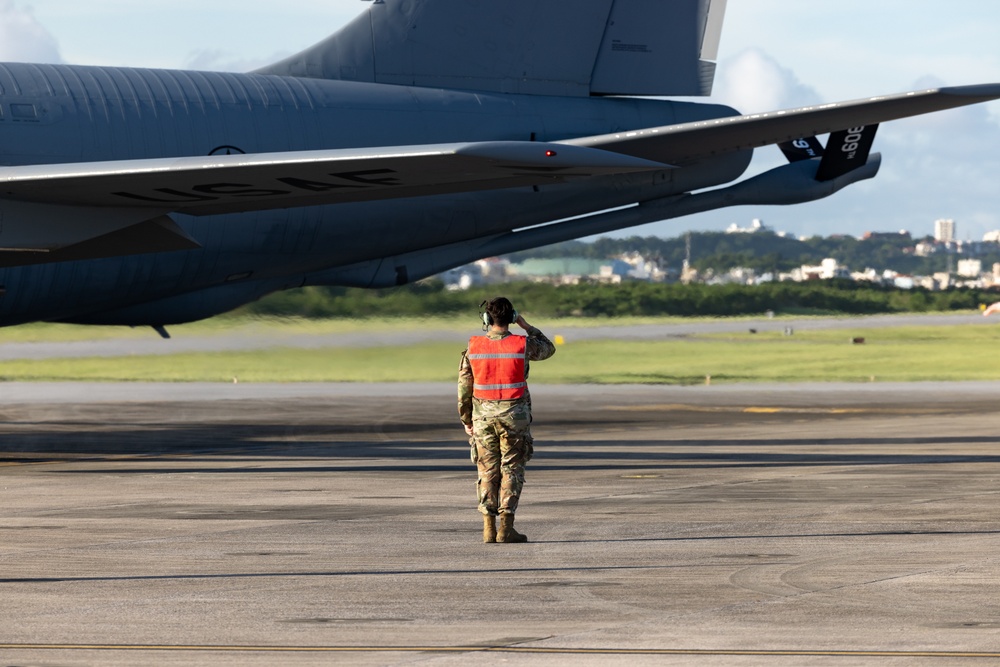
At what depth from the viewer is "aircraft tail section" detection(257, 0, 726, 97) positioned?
24.9 m

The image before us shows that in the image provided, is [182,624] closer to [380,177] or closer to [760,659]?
[760,659]

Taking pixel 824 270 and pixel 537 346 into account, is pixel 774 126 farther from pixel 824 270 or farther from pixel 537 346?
pixel 824 270

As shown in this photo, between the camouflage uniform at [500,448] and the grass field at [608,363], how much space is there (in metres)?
19.4

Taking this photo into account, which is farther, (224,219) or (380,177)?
(224,219)

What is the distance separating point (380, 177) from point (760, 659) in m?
10.6

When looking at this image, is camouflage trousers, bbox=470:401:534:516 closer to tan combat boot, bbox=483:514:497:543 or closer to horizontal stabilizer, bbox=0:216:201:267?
tan combat boot, bbox=483:514:497:543

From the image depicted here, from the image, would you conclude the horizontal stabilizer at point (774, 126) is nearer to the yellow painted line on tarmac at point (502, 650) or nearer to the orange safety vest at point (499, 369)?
the orange safety vest at point (499, 369)

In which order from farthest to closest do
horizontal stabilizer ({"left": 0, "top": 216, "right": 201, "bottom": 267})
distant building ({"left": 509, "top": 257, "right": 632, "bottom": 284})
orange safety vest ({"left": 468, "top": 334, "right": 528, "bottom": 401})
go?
distant building ({"left": 509, "top": 257, "right": 632, "bottom": 284}) → horizontal stabilizer ({"left": 0, "top": 216, "right": 201, "bottom": 267}) → orange safety vest ({"left": 468, "top": 334, "right": 528, "bottom": 401})

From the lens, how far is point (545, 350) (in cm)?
1366

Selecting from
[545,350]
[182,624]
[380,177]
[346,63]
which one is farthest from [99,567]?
[346,63]

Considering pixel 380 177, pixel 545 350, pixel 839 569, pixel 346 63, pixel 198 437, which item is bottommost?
pixel 198 437

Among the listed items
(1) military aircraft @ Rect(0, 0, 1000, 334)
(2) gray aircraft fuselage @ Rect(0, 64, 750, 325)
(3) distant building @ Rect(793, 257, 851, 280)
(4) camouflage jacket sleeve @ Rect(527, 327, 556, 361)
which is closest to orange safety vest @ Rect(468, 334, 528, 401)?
(4) camouflage jacket sleeve @ Rect(527, 327, 556, 361)

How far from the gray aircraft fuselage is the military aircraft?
0.04 m

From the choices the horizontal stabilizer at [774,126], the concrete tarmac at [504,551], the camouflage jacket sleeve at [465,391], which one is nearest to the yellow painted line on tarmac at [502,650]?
the concrete tarmac at [504,551]
